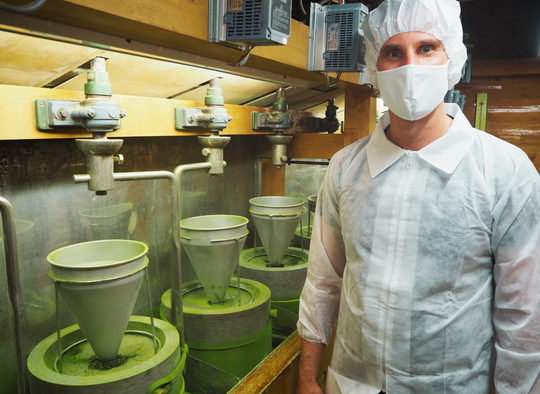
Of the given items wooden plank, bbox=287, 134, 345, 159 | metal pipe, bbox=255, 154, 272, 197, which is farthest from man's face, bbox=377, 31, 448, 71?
metal pipe, bbox=255, 154, 272, 197

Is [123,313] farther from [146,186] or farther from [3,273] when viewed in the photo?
[146,186]

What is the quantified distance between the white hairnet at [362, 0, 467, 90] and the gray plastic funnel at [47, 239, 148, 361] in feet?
3.46

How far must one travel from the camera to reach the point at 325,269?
54.0 inches

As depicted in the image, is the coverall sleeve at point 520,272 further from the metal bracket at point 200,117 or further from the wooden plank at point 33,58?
the wooden plank at point 33,58

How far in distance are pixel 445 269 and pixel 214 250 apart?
1.10m

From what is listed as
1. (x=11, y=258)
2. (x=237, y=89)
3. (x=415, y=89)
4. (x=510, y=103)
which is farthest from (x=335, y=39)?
(x=510, y=103)

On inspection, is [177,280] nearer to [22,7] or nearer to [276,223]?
[276,223]

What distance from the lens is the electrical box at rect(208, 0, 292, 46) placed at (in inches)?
46.3

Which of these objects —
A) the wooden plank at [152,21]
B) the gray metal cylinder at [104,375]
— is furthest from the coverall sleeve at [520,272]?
the gray metal cylinder at [104,375]

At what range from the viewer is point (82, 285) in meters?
1.34

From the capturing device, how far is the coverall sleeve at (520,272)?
1054 millimetres

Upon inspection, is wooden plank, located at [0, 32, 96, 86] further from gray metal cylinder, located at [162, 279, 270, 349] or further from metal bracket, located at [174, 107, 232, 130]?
gray metal cylinder, located at [162, 279, 270, 349]

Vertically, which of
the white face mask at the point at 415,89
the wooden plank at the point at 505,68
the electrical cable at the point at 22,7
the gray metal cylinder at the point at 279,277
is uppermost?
the wooden plank at the point at 505,68

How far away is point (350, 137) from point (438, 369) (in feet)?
6.15
